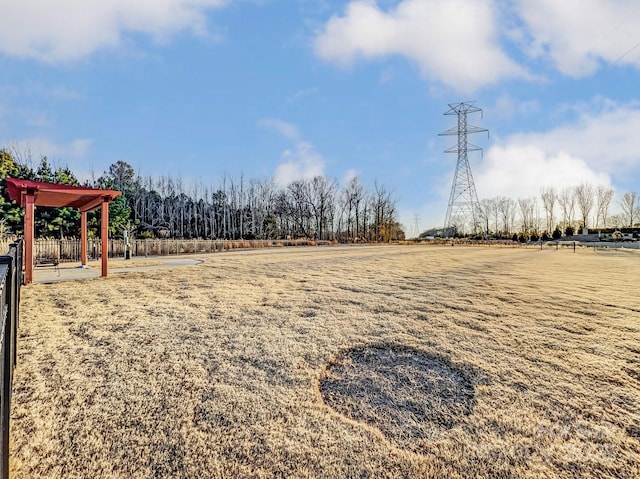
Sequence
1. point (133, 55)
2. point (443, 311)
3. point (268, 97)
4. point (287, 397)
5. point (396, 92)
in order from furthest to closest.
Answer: point (268, 97)
point (396, 92)
point (133, 55)
point (443, 311)
point (287, 397)

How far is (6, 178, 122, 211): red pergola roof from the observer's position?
7.44 m

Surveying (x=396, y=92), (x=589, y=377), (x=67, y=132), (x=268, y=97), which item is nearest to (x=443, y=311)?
(x=589, y=377)

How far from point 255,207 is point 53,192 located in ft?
118

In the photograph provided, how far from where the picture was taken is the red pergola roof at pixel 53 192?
7.44m

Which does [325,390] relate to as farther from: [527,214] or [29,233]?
[527,214]

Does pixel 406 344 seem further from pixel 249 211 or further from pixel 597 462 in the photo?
pixel 249 211

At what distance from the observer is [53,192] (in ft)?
25.5

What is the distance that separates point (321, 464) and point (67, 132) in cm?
3531

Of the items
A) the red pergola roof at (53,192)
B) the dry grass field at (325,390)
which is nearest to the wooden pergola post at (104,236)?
the red pergola roof at (53,192)

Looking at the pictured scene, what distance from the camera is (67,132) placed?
27766 mm

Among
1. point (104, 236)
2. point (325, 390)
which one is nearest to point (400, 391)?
point (325, 390)

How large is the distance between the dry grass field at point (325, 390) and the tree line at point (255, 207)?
26.6 meters

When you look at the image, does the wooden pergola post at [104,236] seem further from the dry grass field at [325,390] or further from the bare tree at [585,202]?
the bare tree at [585,202]

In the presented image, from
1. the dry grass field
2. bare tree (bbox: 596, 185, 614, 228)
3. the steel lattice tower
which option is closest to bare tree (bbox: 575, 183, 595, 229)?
bare tree (bbox: 596, 185, 614, 228)
